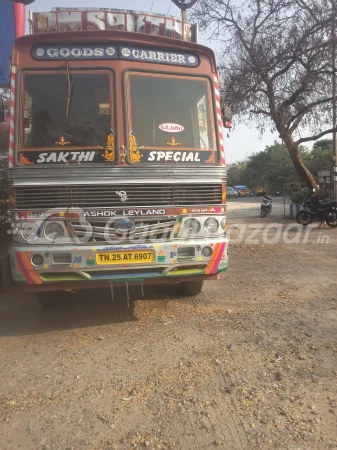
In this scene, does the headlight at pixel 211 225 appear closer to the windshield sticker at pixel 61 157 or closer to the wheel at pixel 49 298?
the windshield sticker at pixel 61 157

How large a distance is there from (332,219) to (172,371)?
11376 mm

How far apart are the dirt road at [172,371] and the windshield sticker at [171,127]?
7.56 feet

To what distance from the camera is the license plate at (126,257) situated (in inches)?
163

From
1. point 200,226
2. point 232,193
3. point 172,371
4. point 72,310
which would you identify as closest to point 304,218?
point 200,226

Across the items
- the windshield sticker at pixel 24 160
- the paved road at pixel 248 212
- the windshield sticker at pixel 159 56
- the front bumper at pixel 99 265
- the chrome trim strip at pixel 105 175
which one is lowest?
the paved road at pixel 248 212

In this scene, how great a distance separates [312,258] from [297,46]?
10579mm

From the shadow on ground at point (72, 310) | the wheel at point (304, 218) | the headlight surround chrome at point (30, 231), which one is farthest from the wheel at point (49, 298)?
the wheel at point (304, 218)

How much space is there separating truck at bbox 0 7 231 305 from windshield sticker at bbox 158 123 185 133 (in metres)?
0.02

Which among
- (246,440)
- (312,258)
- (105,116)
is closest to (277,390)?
(246,440)

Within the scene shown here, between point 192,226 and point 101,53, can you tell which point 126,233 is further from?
point 101,53

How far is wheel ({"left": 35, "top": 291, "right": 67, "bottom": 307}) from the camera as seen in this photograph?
5076 millimetres

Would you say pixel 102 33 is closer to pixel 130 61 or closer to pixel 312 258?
pixel 130 61

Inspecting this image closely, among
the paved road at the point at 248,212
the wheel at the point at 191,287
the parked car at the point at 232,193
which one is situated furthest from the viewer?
the parked car at the point at 232,193

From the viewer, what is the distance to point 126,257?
421 centimetres
